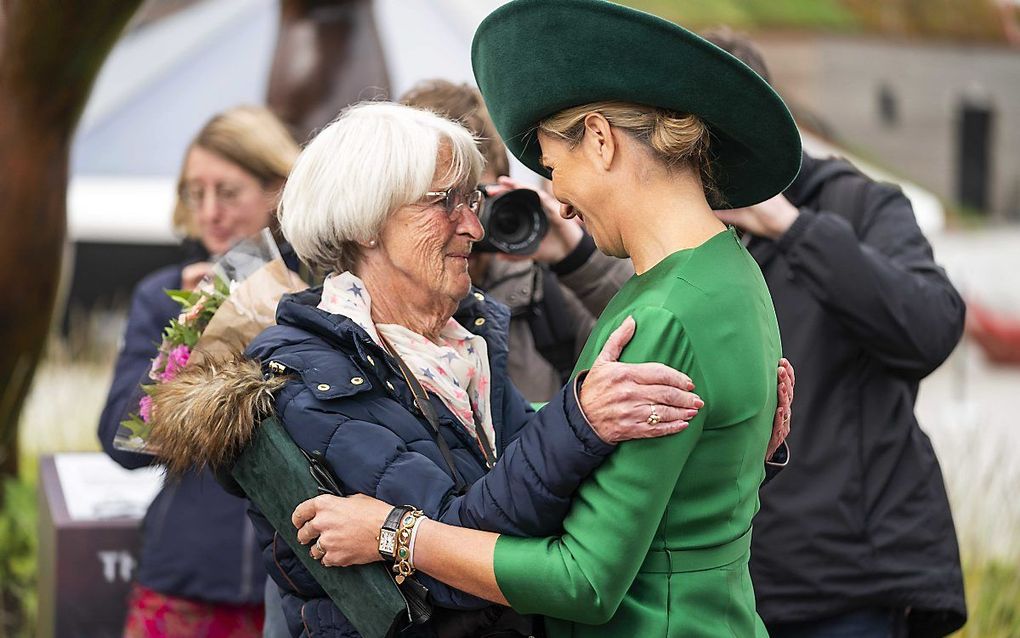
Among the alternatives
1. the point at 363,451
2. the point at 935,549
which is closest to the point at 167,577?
the point at 363,451

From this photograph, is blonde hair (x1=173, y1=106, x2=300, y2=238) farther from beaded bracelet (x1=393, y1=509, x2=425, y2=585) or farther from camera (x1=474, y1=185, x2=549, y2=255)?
beaded bracelet (x1=393, y1=509, x2=425, y2=585)

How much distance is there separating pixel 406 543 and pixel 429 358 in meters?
0.35

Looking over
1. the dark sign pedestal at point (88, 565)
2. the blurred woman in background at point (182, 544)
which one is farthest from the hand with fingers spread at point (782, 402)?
the dark sign pedestal at point (88, 565)

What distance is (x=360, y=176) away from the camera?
215 cm

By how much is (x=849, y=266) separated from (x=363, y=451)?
3.91 ft

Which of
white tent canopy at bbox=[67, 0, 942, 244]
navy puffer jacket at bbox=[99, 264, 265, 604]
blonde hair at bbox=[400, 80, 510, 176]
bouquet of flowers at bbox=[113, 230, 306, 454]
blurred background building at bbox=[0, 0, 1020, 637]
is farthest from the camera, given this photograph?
white tent canopy at bbox=[67, 0, 942, 244]

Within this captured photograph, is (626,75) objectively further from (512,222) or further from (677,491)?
(512,222)

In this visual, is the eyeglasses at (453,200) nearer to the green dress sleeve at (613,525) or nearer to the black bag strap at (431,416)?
the black bag strap at (431,416)

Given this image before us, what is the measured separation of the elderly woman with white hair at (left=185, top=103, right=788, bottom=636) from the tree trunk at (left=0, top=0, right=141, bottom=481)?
1.95 m

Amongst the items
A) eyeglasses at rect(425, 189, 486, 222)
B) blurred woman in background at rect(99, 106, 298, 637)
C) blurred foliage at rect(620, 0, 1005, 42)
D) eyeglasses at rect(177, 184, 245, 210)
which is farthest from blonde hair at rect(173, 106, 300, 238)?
blurred foliage at rect(620, 0, 1005, 42)

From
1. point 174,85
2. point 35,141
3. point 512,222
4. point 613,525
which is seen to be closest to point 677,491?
point 613,525

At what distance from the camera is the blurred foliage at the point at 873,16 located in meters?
15.5

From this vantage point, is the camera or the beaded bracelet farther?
the camera

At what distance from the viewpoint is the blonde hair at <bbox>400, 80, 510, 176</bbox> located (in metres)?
2.89
